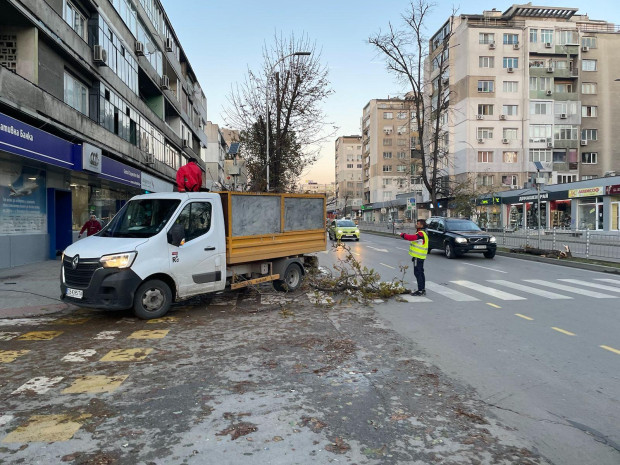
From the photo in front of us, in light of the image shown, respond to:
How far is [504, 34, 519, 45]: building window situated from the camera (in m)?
53.2

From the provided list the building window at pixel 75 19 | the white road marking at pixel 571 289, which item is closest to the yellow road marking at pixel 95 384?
the white road marking at pixel 571 289

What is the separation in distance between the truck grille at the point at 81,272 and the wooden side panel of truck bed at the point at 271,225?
2368 millimetres

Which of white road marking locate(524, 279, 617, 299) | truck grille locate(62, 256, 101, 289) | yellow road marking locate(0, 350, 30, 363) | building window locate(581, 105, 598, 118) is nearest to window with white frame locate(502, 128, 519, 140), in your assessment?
building window locate(581, 105, 598, 118)

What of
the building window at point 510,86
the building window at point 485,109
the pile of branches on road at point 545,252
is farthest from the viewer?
the building window at point 510,86

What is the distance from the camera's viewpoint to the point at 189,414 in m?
3.87

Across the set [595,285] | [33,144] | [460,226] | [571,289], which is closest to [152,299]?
[33,144]

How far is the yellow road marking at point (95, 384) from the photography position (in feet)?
14.7

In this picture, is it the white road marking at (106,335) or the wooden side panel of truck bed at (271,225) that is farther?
A: the wooden side panel of truck bed at (271,225)

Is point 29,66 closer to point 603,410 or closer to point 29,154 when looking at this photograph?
point 29,154

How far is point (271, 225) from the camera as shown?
31.7 ft

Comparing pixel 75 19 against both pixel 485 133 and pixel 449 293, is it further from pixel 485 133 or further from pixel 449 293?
pixel 485 133

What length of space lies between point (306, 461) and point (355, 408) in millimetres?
1020

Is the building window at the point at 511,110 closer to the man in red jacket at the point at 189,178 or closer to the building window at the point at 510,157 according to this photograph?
the building window at the point at 510,157

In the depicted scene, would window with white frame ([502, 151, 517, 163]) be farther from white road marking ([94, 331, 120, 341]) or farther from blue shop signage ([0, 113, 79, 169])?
white road marking ([94, 331, 120, 341])
